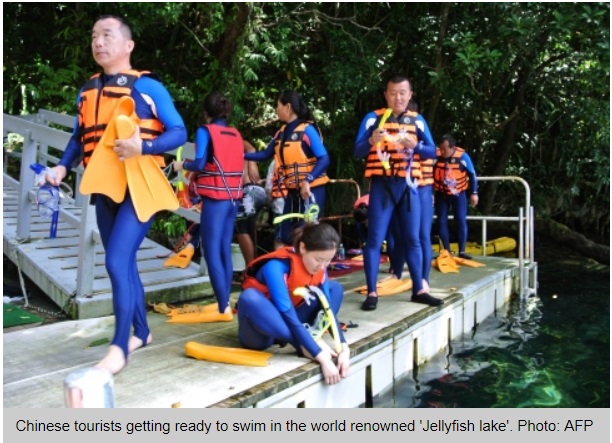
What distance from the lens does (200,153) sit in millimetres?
3631

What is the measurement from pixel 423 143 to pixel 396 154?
20cm

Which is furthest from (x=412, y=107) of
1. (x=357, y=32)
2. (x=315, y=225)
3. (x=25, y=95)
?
(x=25, y=95)

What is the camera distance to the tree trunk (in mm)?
8656

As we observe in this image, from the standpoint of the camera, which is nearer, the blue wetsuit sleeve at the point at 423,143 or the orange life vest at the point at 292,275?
the orange life vest at the point at 292,275

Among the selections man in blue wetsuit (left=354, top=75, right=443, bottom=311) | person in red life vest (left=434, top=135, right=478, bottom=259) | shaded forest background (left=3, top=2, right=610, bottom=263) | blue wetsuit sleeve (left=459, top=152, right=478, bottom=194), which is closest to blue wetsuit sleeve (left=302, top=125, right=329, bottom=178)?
man in blue wetsuit (left=354, top=75, right=443, bottom=311)

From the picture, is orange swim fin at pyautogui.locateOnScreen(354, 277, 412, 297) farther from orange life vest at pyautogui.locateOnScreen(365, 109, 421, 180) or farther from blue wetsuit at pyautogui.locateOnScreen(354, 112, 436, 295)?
orange life vest at pyautogui.locateOnScreen(365, 109, 421, 180)

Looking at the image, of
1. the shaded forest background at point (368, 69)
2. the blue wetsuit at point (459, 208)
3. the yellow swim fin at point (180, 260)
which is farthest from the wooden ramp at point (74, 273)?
the blue wetsuit at point (459, 208)

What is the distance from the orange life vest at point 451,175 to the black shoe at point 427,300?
8.60 ft

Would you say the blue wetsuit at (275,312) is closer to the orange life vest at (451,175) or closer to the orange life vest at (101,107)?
the orange life vest at (101,107)

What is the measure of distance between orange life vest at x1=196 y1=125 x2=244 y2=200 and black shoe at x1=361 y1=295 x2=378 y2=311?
1175mm

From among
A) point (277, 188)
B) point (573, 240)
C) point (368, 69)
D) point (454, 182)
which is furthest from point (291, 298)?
point (573, 240)

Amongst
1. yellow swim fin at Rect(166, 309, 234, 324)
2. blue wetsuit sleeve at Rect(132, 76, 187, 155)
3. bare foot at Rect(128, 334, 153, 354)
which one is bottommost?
yellow swim fin at Rect(166, 309, 234, 324)

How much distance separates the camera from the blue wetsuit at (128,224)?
2707mm
